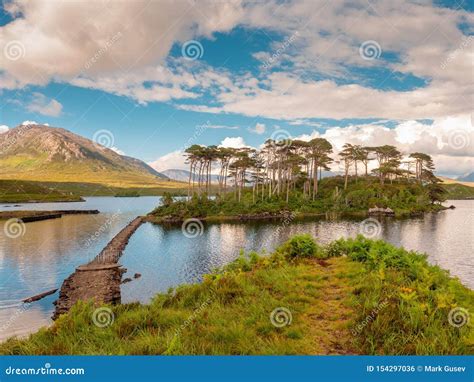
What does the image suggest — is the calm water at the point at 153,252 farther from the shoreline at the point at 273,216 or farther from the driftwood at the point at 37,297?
the shoreline at the point at 273,216

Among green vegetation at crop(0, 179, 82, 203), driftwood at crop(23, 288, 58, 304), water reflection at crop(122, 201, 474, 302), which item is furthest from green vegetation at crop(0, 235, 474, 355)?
green vegetation at crop(0, 179, 82, 203)

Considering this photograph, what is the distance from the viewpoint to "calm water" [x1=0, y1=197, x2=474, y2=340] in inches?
922

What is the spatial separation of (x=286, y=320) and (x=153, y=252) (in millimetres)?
32306

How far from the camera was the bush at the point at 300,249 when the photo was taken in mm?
17438

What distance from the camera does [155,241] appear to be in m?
45.9

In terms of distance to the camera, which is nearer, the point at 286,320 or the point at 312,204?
the point at 286,320

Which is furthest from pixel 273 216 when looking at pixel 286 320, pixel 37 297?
pixel 286 320

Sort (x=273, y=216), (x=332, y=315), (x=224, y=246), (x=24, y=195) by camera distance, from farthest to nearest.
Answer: (x=24, y=195) < (x=273, y=216) < (x=224, y=246) < (x=332, y=315)

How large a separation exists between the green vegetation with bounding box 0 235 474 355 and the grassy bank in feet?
190

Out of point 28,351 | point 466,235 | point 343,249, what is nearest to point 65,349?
point 28,351

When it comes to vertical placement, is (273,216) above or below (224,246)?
above

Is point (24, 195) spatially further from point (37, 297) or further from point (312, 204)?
point (37, 297)

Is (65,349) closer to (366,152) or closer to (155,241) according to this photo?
(155,241)

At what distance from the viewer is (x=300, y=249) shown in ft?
57.8
